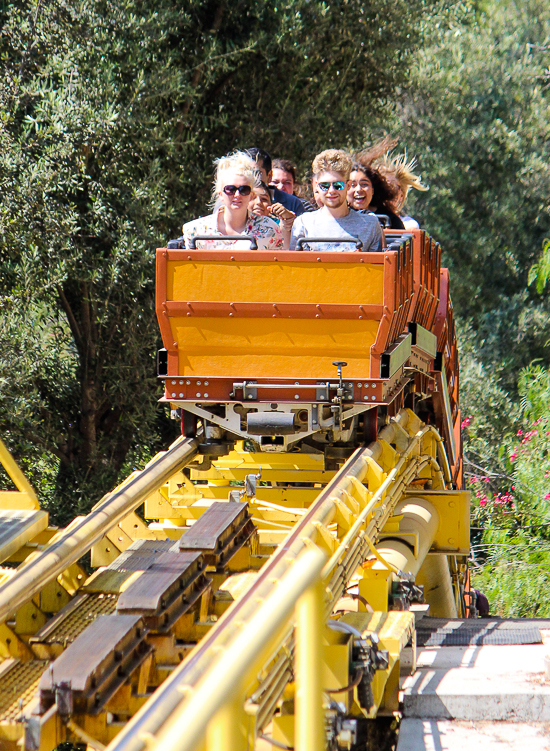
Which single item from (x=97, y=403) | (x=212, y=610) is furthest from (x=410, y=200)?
(x=212, y=610)

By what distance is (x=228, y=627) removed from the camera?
295cm

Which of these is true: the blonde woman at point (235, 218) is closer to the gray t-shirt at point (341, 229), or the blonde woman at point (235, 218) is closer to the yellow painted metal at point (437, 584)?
the gray t-shirt at point (341, 229)

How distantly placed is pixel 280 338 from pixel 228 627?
288cm

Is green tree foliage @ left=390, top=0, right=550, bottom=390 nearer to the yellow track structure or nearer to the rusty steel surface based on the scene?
the yellow track structure

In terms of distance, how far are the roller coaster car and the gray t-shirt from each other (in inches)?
12.0

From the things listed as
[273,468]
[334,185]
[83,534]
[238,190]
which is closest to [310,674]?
[83,534]

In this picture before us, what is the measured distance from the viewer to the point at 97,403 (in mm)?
11867

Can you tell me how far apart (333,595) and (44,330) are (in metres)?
8.38

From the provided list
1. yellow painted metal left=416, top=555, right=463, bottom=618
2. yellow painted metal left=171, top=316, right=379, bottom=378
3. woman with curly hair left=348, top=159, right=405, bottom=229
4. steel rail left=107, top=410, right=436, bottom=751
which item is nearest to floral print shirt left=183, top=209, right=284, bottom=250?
yellow painted metal left=171, top=316, right=379, bottom=378

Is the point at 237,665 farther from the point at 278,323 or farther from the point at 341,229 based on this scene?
the point at 341,229

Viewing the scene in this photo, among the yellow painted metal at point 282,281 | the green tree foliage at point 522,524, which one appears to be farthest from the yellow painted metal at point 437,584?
the yellow painted metal at point 282,281

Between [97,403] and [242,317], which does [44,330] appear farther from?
[242,317]

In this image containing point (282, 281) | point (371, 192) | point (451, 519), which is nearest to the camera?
point (282, 281)

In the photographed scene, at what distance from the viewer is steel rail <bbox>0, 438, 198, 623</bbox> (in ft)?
12.3
